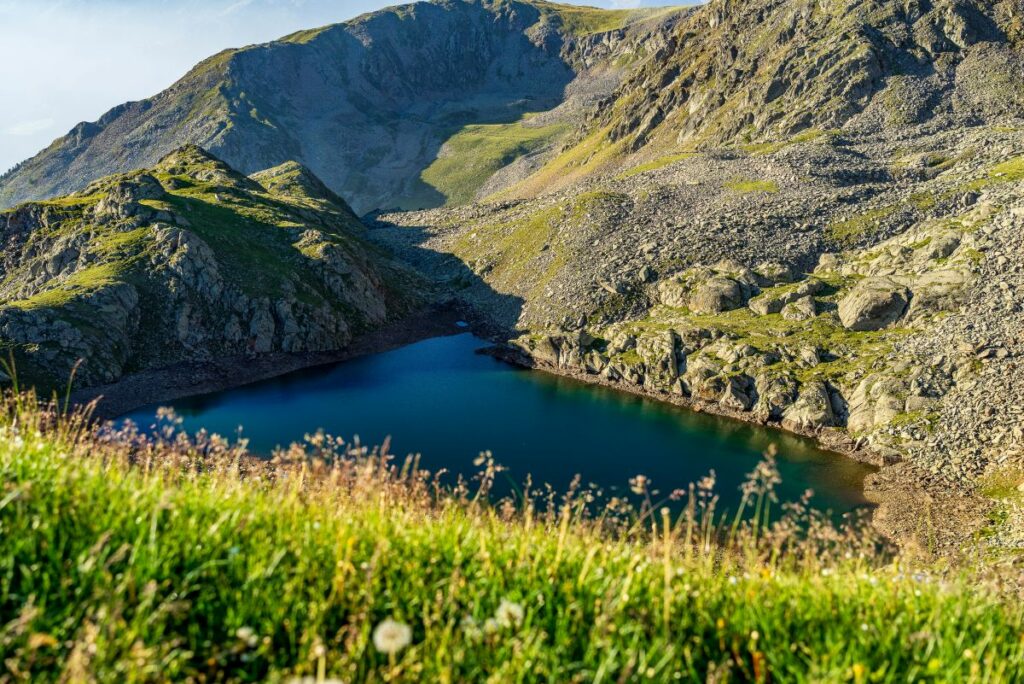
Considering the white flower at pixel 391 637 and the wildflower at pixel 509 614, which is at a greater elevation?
the white flower at pixel 391 637

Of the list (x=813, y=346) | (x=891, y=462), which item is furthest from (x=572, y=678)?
(x=813, y=346)

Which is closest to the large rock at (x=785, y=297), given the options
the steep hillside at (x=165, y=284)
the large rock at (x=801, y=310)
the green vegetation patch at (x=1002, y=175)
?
the large rock at (x=801, y=310)

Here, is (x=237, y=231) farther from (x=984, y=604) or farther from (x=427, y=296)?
(x=984, y=604)

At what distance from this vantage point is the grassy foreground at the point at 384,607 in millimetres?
4289

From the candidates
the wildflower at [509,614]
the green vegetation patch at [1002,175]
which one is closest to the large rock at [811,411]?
the green vegetation patch at [1002,175]

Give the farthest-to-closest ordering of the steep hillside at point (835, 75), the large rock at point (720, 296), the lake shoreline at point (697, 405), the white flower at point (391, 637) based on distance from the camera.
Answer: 1. the steep hillside at point (835, 75)
2. the large rock at point (720, 296)
3. the lake shoreline at point (697, 405)
4. the white flower at point (391, 637)

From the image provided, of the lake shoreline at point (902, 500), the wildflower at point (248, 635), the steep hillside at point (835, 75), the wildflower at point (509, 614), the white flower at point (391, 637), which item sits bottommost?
the lake shoreline at point (902, 500)

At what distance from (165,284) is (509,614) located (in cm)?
7930

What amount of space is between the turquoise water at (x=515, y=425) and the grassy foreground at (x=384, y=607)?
32.6m

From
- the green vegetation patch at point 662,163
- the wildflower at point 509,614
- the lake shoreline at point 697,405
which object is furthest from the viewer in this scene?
the green vegetation patch at point 662,163

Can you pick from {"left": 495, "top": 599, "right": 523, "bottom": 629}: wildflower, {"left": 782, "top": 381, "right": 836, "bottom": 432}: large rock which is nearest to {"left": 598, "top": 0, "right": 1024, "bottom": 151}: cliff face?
{"left": 782, "top": 381, "right": 836, "bottom": 432}: large rock

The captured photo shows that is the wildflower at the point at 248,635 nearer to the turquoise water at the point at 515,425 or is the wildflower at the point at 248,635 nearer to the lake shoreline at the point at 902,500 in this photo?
the lake shoreline at the point at 902,500

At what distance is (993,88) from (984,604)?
435 feet

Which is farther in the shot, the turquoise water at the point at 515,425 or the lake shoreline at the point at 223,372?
the lake shoreline at the point at 223,372
